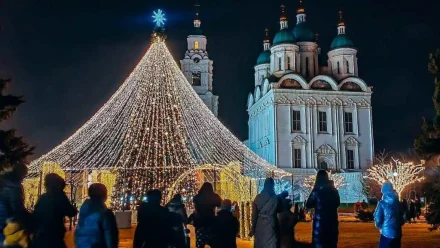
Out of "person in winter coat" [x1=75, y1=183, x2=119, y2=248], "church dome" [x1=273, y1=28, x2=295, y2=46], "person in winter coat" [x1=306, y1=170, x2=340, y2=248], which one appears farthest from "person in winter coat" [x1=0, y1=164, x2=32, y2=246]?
"church dome" [x1=273, y1=28, x2=295, y2=46]

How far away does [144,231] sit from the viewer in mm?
7148

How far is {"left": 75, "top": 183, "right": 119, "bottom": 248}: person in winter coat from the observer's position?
5.77 m

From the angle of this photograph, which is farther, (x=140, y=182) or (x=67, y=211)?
(x=140, y=182)

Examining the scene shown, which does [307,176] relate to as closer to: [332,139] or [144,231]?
[332,139]

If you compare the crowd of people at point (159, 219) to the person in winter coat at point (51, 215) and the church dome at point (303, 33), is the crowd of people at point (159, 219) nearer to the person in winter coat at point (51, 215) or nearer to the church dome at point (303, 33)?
the person in winter coat at point (51, 215)

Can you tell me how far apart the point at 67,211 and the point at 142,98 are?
15.8 metres

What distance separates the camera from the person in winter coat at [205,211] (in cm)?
841

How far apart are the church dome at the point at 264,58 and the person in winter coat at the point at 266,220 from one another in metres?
56.6

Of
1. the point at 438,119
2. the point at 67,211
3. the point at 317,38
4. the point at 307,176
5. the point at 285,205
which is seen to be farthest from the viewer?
the point at 317,38

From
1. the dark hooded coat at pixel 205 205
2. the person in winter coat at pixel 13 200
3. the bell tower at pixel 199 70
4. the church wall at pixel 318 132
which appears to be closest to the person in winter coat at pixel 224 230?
the dark hooded coat at pixel 205 205

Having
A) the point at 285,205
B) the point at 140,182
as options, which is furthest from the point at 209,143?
the point at 285,205

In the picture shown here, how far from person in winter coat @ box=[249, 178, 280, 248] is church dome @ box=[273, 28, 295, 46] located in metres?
50.1

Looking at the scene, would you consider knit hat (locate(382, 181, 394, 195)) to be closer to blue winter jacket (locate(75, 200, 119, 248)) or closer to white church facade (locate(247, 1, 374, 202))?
blue winter jacket (locate(75, 200, 119, 248))

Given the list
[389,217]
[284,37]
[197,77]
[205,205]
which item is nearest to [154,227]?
[205,205]
